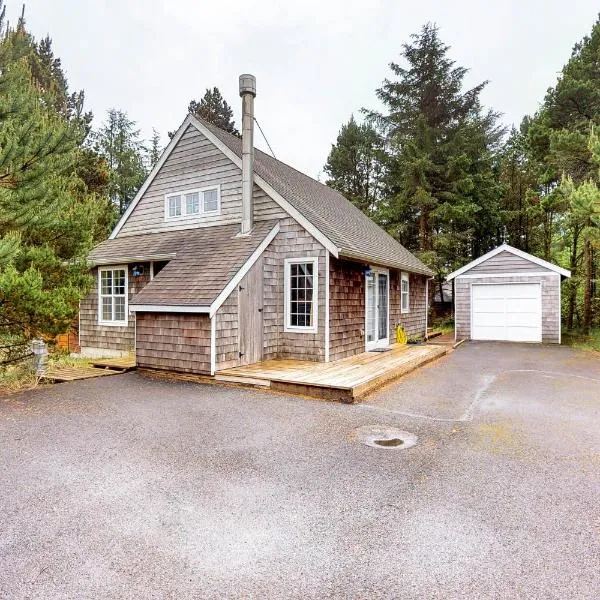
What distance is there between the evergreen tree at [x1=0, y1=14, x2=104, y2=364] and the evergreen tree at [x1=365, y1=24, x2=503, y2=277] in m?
15.6

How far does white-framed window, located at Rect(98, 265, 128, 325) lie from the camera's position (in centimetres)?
1110

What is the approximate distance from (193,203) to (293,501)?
9570 millimetres

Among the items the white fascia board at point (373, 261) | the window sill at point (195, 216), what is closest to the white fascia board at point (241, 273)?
the white fascia board at point (373, 261)

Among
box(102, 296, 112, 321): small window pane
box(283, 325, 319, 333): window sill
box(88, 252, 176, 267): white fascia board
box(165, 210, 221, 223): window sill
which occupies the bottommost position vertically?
box(283, 325, 319, 333): window sill

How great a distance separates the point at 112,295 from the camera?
1125 centimetres

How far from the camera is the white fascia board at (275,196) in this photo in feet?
28.2

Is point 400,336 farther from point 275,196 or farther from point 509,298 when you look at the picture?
point 275,196

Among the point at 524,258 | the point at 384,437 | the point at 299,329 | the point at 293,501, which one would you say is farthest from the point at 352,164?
the point at 293,501

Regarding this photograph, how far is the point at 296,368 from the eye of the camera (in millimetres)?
8070

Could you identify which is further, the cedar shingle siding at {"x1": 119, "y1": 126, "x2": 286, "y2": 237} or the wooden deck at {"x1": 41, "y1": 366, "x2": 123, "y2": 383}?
the cedar shingle siding at {"x1": 119, "y1": 126, "x2": 286, "y2": 237}

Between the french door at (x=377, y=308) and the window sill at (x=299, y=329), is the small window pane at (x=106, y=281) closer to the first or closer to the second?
the window sill at (x=299, y=329)

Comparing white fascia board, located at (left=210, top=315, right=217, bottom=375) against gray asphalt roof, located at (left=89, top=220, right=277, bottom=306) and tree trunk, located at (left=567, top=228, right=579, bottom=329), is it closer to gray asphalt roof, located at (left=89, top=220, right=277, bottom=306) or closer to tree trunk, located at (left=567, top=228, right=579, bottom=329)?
gray asphalt roof, located at (left=89, top=220, right=277, bottom=306)

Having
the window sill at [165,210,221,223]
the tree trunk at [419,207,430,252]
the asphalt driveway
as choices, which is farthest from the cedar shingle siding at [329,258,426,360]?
the tree trunk at [419,207,430,252]

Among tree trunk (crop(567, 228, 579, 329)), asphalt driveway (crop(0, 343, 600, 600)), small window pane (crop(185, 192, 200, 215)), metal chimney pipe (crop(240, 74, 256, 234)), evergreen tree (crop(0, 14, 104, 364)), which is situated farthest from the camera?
tree trunk (crop(567, 228, 579, 329))
